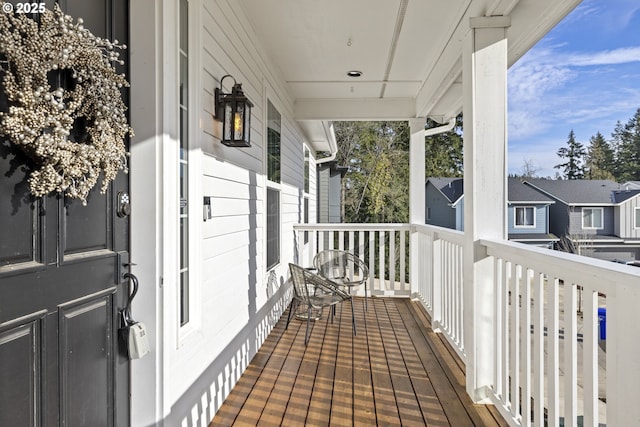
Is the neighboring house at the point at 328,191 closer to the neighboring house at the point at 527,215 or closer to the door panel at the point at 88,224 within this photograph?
the neighboring house at the point at 527,215

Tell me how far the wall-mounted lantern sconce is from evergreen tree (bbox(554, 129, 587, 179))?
211 cm

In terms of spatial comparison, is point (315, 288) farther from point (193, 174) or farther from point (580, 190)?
point (580, 190)

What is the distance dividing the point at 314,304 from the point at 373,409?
60.3 inches

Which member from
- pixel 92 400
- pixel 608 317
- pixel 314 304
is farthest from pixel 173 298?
pixel 314 304

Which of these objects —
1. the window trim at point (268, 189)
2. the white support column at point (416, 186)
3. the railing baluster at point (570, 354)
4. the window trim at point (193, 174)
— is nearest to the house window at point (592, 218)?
the railing baluster at point (570, 354)

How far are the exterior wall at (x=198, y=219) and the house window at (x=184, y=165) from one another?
0.04m

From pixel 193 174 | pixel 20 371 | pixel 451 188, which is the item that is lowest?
pixel 20 371

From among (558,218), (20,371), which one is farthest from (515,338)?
(20,371)

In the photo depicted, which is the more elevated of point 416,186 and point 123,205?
point 416,186

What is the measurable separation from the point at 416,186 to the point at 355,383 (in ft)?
10.9

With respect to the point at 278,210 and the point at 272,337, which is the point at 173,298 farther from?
the point at 278,210

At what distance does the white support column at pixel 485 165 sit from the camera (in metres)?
2.67

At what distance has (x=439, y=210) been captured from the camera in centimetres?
849

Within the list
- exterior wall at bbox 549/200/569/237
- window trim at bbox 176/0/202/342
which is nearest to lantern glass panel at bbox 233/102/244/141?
window trim at bbox 176/0/202/342
